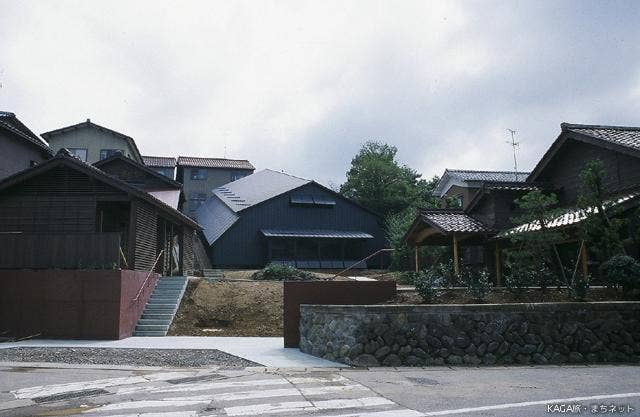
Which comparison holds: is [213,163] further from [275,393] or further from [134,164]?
[275,393]

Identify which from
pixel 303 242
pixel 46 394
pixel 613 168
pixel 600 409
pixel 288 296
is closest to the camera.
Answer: pixel 600 409

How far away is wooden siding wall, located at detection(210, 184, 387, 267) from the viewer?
1340 inches

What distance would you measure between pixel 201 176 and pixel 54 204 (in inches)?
1302

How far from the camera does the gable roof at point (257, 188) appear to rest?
36.9 meters

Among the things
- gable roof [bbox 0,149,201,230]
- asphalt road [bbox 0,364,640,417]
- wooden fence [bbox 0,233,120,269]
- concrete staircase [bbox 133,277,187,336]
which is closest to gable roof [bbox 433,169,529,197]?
concrete staircase [bbox 133,277,187,336]

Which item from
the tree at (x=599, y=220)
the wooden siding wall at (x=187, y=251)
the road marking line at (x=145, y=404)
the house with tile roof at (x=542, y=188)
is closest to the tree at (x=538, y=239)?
the tree at (x=599, y=220)

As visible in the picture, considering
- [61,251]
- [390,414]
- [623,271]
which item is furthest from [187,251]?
[390,414]

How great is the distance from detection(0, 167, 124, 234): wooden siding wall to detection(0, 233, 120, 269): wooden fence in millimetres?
2100

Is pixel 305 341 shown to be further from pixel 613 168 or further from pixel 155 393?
pixel 613 168

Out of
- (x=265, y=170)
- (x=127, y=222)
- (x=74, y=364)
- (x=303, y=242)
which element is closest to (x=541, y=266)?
(x=74, y=364)

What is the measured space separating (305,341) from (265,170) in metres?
34.5

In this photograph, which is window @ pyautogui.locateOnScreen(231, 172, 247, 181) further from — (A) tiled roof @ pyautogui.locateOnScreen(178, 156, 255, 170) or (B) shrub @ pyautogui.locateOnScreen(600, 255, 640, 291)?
(B) shrub @ pyautogui.locateOnScreen(600, 255, 640, 291)

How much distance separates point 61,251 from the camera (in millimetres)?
16062

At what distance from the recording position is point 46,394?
25.6 feet
